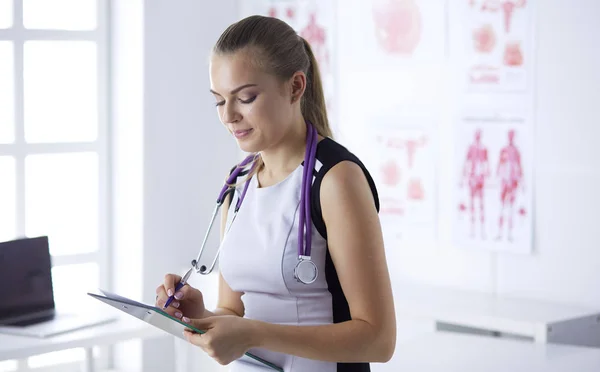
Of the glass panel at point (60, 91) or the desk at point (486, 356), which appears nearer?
the desk at point (486, 356)

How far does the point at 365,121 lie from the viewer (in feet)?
12.3

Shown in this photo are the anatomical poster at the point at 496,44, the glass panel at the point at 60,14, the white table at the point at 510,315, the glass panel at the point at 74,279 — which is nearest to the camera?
the white table at the point at 510,315

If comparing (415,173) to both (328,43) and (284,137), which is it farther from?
(284,137)

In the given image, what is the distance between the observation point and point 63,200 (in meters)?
3.92

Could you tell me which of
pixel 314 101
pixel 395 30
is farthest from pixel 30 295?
pixel 314 101

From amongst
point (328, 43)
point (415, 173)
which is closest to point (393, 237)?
point (415, 173)

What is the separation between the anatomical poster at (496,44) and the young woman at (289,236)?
174 centimetres

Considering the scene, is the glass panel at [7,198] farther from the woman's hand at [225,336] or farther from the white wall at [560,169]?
the woman's hand at [225,336]

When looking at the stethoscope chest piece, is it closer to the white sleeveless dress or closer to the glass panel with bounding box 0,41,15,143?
the white sleeveless dress

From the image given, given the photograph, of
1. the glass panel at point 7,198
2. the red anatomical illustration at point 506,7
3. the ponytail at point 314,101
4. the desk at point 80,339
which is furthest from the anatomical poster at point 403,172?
the ponytail at point 314,101

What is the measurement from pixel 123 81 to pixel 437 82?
1.38 meters

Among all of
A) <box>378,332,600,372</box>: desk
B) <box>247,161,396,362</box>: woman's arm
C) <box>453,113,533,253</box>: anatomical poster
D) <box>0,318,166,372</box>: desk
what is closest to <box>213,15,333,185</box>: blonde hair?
<box>247,161,396,362</box>: woman's arm

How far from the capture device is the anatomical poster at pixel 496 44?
3.18 metres

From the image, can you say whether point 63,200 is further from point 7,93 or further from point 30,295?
point 30,295
